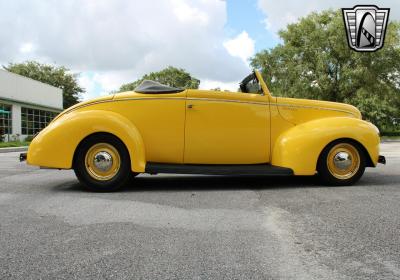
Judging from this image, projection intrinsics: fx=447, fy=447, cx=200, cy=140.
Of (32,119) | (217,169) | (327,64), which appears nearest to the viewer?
(217,169)

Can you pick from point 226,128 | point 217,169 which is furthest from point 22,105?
point 217,169

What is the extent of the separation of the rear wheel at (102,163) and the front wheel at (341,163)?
2.75m

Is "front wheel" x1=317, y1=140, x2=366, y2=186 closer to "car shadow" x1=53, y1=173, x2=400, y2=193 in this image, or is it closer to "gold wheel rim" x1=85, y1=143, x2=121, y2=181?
"car shadow" x1=53, y1=173, x2=400, y2=193

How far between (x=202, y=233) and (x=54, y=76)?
60983 millimetres

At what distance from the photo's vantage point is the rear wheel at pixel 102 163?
5984 millimetres

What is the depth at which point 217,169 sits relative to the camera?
6.10 metres

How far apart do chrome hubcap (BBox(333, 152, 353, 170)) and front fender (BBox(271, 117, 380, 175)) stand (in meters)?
0.26

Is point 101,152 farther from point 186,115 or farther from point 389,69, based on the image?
point 389,69

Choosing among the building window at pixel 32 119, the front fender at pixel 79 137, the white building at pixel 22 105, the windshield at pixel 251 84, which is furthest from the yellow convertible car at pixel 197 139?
the building window at pixel 32 119

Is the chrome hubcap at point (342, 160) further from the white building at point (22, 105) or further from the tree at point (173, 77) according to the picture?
the tree at point (173, 77)

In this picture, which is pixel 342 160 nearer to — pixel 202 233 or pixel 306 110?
pixel 306 110

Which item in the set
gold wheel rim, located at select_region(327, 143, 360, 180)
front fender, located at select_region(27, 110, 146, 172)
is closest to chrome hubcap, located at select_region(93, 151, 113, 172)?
front fender, located at select_region(27, 110, 146, 172)

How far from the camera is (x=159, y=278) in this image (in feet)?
8.89

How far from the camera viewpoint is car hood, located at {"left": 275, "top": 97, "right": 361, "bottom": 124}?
658 centimetres
